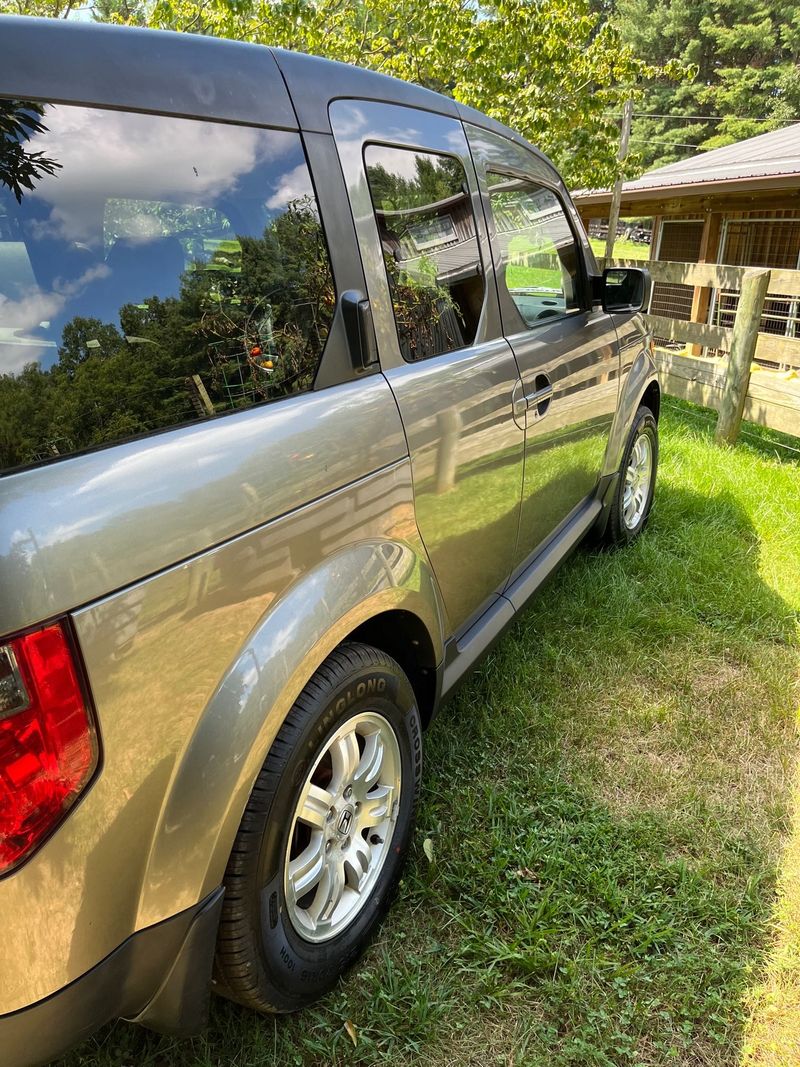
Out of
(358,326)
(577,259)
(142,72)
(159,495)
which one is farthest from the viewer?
(577,259)

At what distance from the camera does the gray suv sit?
1.18m

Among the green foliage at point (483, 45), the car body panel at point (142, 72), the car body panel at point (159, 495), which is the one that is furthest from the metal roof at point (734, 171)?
the car body panel at point (159, 495)

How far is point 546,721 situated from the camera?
2945 mm

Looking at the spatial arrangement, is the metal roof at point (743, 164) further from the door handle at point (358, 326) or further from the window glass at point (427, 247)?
the door handle at point (358, 326)

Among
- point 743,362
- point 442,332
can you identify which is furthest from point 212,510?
point 743,362

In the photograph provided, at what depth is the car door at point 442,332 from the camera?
1938mm

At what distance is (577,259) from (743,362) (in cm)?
321

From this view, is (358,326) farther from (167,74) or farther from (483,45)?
(483,45)

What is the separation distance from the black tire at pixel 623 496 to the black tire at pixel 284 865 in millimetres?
2460

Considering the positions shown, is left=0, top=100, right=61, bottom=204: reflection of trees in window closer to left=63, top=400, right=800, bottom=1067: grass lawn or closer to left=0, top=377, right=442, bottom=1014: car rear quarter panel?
left=0, top=377, right=442, bottom=1014: car rear quarter panel

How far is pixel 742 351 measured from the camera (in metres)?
6.10

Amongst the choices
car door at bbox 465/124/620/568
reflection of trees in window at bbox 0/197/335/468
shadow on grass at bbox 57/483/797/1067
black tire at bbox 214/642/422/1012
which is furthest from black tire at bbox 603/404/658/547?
reflection of trees in window at bbox 0/197/335/468

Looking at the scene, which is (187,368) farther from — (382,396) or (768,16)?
(768,16)

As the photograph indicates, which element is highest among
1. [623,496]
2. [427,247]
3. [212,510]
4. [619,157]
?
[427,247]
